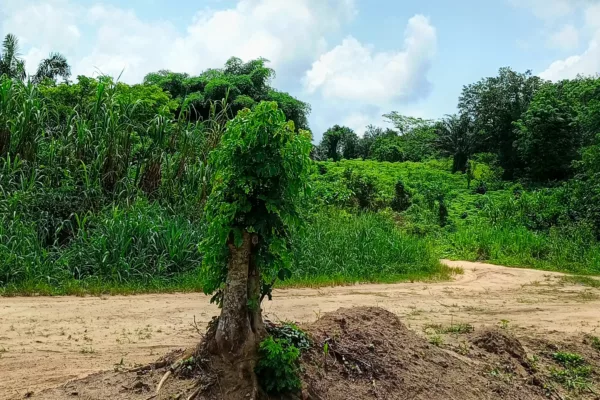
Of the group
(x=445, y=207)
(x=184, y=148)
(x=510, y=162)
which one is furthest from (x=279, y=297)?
(x=510, y=162)

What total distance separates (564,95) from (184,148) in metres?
20.3

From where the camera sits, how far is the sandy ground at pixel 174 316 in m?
4.91

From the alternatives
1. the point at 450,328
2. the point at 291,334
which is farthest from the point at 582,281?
the point at 291,334

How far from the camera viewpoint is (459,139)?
2773 cm

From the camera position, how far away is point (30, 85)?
11312 mm

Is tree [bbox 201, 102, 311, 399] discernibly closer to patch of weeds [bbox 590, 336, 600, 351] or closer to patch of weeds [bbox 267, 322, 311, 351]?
patch of weeds [bbox 267, 322, 311, 351]

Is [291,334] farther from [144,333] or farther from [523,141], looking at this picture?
[523,141]

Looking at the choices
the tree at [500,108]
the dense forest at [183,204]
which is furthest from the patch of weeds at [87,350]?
the tree at [500,108]

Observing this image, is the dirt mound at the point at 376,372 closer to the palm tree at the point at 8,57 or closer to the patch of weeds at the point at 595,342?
the patch of weeds at the point at 595,342

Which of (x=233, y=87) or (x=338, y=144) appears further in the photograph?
(x=338, y=144)

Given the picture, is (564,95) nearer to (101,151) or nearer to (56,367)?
(101,151)

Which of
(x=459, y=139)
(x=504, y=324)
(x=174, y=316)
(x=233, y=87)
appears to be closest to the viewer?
(x=174, y=316)

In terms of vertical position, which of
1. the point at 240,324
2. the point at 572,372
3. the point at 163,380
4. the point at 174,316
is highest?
the point at 240,324

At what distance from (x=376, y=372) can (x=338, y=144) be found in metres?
29.4
